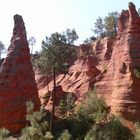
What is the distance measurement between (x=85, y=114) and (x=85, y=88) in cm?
1577

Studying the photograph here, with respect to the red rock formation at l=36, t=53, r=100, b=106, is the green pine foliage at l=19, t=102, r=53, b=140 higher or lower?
lower

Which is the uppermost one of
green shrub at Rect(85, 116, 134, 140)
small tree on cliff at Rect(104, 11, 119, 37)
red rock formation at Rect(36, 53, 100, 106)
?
small tree on cliff at Rect(104, 11, 119, 37)

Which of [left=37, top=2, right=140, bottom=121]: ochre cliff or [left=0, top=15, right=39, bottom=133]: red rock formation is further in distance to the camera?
[left=0, top=15, right=39, bottom=133]: red rock formation

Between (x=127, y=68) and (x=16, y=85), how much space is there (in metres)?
15.8

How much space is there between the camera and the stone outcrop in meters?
45.7

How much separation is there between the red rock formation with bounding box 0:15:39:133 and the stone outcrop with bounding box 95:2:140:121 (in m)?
11.5

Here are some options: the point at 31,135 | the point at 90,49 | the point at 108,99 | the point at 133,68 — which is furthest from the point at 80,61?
the point at 31,135

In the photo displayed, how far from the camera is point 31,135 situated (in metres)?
41.5

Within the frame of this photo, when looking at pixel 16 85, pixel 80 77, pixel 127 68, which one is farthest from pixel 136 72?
pixel 80 77

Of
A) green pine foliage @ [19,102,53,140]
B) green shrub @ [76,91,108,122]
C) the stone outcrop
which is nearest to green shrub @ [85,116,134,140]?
the stone outcrop

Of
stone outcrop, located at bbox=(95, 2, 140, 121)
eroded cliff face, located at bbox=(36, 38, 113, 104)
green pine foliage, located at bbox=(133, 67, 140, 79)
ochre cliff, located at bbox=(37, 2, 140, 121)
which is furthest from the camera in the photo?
eroded cliff face, located at bbox=(36, 38, 113, 104)

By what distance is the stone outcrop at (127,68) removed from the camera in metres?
45.7

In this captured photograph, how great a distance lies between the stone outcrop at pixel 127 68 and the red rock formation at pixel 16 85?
11.5 m

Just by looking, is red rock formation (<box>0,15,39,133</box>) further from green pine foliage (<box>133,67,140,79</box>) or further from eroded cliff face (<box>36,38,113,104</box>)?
green pine foliage (<box>133,67,140,79</box>)
